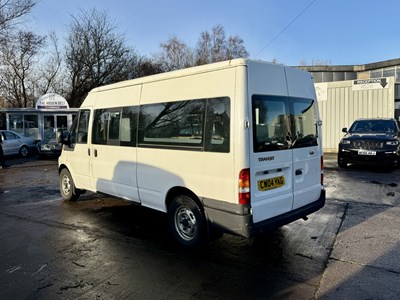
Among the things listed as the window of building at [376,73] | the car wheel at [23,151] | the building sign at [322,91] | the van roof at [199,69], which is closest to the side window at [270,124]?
the van roof at [199,69]

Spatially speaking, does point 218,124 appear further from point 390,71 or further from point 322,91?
point 390,71

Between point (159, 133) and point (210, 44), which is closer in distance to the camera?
point (159, 133)

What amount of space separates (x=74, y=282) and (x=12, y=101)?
32.8 meters

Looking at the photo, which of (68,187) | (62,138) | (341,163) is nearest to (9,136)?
(68,187)

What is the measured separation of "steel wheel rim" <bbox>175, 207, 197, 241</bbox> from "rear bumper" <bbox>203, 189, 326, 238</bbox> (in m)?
0.42

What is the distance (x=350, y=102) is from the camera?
1650 cm

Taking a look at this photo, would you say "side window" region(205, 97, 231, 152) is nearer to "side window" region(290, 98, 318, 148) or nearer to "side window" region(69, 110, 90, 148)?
"side window" region(290, 98, 318, 148)

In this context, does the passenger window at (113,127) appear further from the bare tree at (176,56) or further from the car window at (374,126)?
the bare tree at (176,56)

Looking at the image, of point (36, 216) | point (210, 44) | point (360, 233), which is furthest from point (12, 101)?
point (360, 233)

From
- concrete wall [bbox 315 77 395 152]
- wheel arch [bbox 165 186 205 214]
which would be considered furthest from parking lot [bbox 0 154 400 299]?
concrete wall [bbox 315 77 395 152]

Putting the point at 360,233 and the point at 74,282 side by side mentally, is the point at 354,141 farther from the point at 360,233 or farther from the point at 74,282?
the point at 74,282

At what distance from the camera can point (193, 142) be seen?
4316 millimetres

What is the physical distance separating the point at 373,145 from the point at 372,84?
6.66m

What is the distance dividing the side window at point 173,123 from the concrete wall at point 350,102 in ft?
46.7
